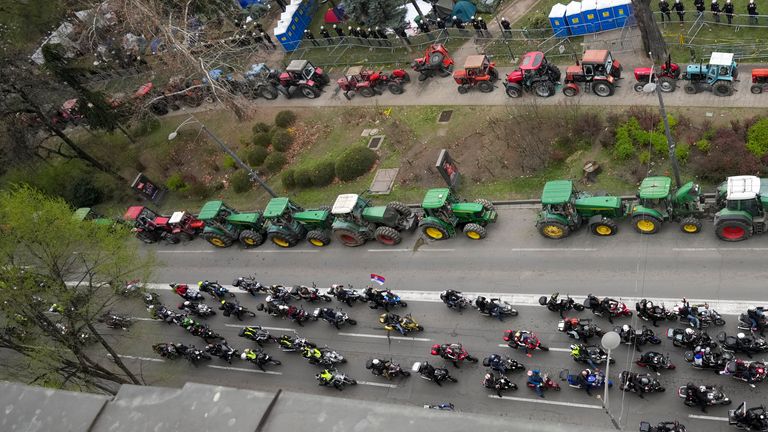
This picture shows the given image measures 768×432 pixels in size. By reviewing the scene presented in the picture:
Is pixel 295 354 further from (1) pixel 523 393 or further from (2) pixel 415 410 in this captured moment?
(2) pixel 415 410

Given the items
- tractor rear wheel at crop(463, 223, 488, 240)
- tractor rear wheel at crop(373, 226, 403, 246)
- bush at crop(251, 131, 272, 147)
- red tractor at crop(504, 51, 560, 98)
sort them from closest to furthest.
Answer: tractor rear wheel at crop(463, 223, 488, 240) → tractor rear wheel at crop(373, 226, 403, 246) → red tractor at crop(504, 51, 560, 98) → bush at crop(251, 131, 272, 147)

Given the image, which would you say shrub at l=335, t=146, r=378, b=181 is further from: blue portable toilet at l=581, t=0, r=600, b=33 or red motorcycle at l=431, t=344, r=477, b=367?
blue portable toilet at l=581, t=0, r=600, b=33

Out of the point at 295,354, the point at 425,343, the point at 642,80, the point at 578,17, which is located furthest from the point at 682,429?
the point at 578,17

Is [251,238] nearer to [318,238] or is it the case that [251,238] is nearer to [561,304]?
[318,238]

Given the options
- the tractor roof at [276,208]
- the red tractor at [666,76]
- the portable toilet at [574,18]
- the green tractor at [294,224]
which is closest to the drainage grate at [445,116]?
the portable toilet at [574,18]

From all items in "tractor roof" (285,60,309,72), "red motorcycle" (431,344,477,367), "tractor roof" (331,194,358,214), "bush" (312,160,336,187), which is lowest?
"red motorcycle" (431,344,477,367)

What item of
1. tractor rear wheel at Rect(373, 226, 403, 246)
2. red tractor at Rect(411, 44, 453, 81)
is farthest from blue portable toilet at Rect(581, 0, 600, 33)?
tractor rear wheel at Rect(373, 226, 403, 246)
